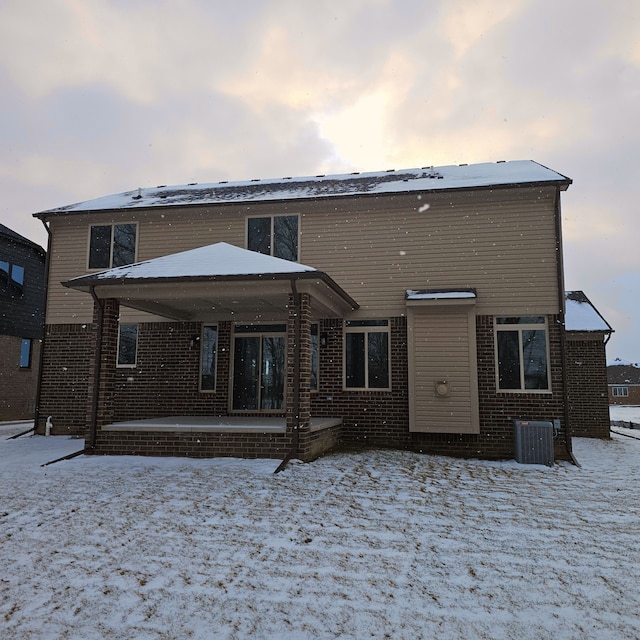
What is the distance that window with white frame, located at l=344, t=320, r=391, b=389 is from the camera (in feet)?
35.8

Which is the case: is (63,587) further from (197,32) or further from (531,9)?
(531,9)

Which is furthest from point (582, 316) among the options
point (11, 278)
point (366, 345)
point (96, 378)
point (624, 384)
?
point (624, 384)

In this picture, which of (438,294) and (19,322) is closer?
(438,294)

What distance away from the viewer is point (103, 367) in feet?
29.1

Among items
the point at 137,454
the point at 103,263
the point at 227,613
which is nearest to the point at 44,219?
the point at 103,263

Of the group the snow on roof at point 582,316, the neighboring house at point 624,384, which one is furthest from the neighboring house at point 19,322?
the neighboring house at point 624,384

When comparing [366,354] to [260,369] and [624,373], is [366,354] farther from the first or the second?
[624,373]

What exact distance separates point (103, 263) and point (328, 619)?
11.3m

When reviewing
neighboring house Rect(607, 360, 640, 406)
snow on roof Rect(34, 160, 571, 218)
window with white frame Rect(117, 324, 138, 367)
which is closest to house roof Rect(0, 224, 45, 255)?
snow on roof Rect(34, 160, 571, 218)

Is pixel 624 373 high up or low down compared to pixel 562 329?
down

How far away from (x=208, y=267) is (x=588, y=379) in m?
12.0

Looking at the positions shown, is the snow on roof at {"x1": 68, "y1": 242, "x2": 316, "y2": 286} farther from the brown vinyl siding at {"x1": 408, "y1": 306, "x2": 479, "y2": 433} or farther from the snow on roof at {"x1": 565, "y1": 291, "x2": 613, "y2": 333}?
the snow on roof at {"x1": 565, "y1": 291, "x2": 613, "y2": 333}

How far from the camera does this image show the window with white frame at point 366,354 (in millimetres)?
10914

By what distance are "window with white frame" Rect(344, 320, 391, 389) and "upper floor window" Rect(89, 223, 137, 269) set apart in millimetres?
5915
